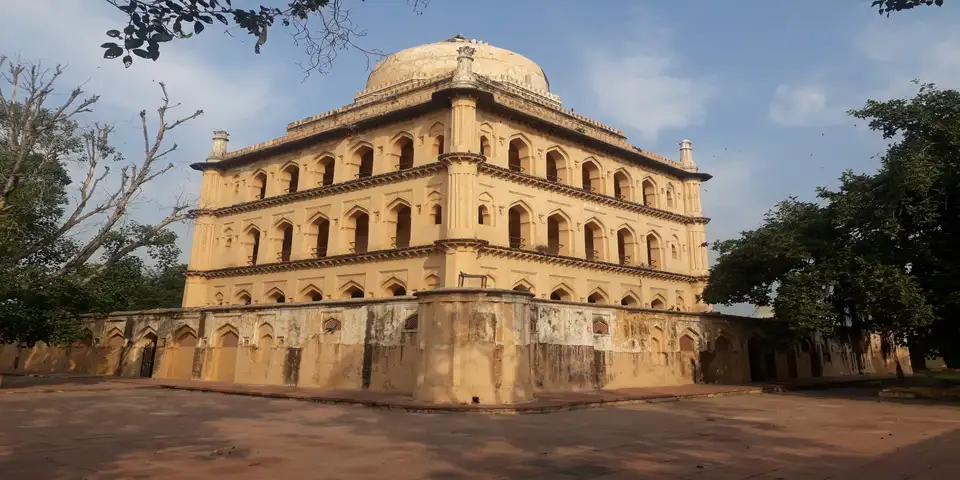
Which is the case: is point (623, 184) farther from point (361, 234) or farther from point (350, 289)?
point (350, 289)

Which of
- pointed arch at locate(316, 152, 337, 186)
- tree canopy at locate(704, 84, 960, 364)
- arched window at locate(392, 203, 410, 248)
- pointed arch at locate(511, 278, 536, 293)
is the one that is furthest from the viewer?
pointed arch at locate(316, 152, 337, 186)

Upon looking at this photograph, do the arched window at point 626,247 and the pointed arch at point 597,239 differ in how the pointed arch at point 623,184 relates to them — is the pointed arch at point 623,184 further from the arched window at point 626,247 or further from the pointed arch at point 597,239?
the pointed arch at point 597,239

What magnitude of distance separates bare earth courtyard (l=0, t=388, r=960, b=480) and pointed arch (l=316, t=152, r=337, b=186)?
14.6 meters

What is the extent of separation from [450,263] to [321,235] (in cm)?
902

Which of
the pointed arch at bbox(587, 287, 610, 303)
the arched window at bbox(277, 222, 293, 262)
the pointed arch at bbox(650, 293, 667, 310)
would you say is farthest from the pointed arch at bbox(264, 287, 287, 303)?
the pointed arch at bbox(650, 293, 667, 310)

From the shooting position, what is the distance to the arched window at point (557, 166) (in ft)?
75.2

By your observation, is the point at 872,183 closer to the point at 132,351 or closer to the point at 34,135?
the point at 34,135

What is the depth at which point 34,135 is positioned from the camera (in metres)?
10.6

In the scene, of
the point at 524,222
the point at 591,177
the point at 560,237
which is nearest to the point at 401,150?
the point at 524,222

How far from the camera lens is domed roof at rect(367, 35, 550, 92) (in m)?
25.0

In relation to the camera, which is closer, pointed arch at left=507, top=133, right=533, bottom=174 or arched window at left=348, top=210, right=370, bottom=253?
pointed arch at left=507, top=133, right=533, bottom=174

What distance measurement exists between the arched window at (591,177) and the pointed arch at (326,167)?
1027 cm

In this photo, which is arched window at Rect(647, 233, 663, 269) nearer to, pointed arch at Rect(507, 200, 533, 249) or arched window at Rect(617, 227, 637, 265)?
arched window at Rect(617, 227, 637, 265)

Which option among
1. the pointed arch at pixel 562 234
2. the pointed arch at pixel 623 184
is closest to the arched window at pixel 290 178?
the pointed arch at pixel 562 234
